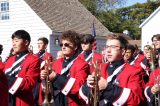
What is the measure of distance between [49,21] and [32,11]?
1.19 m

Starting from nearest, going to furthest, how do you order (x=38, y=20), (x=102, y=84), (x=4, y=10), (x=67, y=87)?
(x=102, y=84) → (x=67, y=87) → (x=38, y=20) → (x=4, y=10)

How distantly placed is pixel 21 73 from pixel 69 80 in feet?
2.36

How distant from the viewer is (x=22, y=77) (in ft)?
20.0

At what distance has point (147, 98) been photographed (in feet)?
18.5

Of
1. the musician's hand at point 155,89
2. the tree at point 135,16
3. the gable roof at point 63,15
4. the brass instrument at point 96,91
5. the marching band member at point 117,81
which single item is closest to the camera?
the brass instrument at point 96,91

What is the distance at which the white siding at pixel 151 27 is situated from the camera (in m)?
39.8

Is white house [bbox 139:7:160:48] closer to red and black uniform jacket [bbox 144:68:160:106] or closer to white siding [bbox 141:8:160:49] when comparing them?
white siding [bbox 141:8:160:49]

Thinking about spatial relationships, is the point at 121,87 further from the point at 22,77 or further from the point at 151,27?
the point at 151,27

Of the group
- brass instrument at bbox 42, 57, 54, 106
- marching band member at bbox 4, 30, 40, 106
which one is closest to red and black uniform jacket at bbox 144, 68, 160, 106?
brass instrument at bbox 42, 57, 54, 106

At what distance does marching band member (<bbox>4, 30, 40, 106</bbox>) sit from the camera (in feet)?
19.5

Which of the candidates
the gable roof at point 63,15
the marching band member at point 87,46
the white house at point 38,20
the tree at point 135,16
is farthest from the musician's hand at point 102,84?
the tree at point 135,16

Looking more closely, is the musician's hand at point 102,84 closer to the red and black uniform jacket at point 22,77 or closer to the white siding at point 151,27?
the red and black uniform jacket at point 22,77

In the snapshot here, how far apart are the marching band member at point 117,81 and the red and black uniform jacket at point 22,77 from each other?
3.09 ft

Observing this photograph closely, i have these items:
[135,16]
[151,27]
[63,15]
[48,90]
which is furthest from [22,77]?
[135,16]
